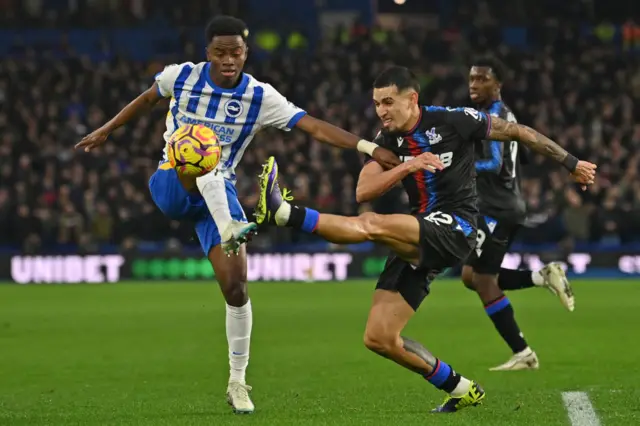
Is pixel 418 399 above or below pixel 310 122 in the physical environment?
below

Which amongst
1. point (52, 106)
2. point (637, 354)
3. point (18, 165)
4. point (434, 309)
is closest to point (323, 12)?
point (52, 106)

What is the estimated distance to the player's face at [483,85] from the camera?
9.98 m

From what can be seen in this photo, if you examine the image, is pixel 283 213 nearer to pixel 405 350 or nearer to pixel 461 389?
pixel 405 350

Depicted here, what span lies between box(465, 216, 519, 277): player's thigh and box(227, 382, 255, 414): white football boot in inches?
116

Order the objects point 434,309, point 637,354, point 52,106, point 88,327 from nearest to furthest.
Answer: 1. point 637,354
2. point 88,327
3. point 434,309
4. point 52,106

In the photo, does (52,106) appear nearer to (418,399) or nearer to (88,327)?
(88,327)

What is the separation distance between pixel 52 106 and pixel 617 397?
64.8ft

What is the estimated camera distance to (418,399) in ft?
26.8

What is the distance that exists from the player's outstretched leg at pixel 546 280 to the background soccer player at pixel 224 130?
297 cm

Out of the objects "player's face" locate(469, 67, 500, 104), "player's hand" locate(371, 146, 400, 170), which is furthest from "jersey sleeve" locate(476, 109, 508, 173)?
"player's hand" locate(371, 146, 400, 170)

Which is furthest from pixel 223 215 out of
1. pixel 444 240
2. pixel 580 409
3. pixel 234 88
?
pixel 580 409

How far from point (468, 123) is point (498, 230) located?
2695mm

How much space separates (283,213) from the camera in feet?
23.2

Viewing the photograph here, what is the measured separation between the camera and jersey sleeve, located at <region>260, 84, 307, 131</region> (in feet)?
26.5
